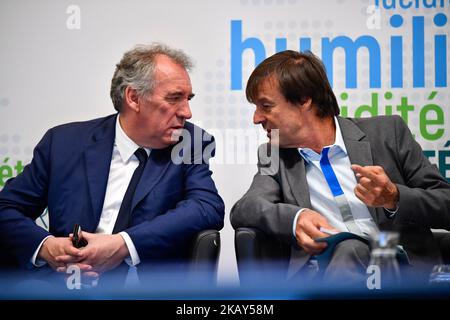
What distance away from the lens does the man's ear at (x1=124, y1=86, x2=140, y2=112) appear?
10.3ft

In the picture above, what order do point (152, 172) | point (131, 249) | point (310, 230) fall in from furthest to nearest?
point (152, 172), point (131, 249), point (310, 230)

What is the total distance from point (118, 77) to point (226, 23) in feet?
1.77

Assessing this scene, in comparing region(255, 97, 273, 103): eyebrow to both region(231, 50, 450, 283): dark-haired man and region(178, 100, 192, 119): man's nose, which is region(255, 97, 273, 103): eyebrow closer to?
region(231, 50, 450, 283): dark-haired man

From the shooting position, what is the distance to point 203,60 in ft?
10.3

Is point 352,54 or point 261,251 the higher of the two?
point 352,54

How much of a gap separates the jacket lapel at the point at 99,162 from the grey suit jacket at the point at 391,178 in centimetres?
57

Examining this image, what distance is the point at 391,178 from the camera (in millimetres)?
2971

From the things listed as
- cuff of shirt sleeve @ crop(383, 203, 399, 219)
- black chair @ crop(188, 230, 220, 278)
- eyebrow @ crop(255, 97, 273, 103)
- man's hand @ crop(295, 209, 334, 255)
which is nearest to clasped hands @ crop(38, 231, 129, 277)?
black chair @ crop(188, 230, 220, 278)

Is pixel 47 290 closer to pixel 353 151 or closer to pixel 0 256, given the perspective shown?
pixel 0 256

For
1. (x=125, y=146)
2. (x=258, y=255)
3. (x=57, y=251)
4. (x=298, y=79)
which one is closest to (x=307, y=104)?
(x=298, y=79)

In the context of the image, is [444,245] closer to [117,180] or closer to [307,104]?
[307,104]

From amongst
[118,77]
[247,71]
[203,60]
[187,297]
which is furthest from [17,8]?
[187,297]

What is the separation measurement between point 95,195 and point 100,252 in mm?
255

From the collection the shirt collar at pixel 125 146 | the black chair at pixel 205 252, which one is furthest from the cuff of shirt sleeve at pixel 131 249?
the shirt collar at pixel 125 146
